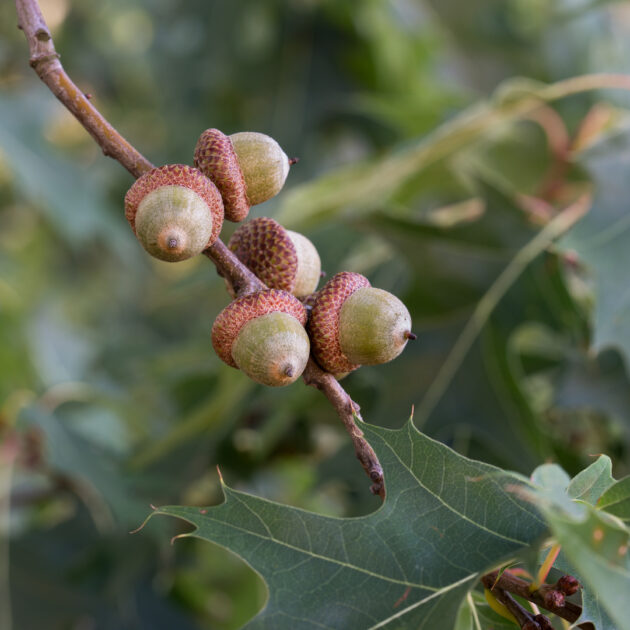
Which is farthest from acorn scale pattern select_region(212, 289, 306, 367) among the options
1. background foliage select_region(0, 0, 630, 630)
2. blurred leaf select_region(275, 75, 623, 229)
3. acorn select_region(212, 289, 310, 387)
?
blurred leaf select_region(275, 75, 623, 229)

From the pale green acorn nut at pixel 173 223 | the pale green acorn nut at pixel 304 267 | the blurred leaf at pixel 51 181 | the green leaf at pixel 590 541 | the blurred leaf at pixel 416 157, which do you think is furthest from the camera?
the blurred leaf at pixel 51 181

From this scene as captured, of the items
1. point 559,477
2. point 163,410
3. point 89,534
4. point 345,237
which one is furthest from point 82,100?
point 163,410

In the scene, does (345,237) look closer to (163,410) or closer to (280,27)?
(163,410)

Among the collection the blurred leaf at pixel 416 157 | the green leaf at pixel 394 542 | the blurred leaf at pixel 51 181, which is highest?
the blurred leaf at pixel 51 181

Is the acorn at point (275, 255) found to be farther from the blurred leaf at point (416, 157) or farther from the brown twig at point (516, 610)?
the blurred leaf at point (416, 157)

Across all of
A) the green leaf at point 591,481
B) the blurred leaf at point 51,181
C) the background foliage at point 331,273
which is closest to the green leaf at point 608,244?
the background foliage at point 331,273

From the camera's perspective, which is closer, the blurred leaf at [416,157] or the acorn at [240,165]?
the acorn at [240,165]

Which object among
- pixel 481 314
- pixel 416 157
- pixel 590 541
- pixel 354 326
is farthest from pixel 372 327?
pixel 416 157

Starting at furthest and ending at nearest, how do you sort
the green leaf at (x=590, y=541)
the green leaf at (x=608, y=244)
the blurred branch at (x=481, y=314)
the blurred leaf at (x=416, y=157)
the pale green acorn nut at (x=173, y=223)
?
the blurred leaf at (x=416, y=157) → the blurred branch at (x=481, y=314) → the green leaf at (x=608, y=244) → the pale green acorn nut at (x=173, y=223) → the green leaf at (x=590, y=541)

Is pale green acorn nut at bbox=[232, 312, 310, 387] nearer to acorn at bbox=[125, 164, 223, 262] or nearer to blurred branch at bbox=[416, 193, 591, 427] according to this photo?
acorn at bbox=[125, 164, 223, 262]
